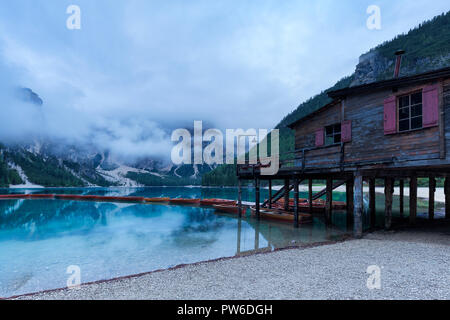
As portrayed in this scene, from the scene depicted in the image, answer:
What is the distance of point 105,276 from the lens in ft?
34.8

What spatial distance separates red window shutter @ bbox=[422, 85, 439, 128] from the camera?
10.6m

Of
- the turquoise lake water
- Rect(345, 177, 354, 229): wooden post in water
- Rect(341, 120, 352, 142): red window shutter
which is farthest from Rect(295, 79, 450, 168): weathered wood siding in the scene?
Rect(345, 177, 354, 229): wooden post in water

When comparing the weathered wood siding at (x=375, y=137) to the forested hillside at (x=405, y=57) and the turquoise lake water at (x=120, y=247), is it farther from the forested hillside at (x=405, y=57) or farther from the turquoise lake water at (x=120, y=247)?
the forested hillside at (x=405, y=57)

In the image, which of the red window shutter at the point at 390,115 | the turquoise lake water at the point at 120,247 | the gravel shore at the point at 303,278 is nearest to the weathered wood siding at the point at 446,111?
the red window shutter at the point at 390,115

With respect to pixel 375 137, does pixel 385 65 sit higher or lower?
higher

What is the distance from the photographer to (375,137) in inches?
509

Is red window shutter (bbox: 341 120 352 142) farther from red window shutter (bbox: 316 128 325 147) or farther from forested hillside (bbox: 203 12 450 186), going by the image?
forested hillside (bbox: 203 12 450 186)

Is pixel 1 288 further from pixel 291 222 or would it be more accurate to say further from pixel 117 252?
pixel 291 222

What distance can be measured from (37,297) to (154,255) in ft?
23.4

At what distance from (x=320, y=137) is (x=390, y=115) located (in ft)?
17.1

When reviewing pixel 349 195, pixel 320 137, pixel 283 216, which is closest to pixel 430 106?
pixel 320 137

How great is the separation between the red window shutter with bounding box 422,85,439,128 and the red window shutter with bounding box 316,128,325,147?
21.0 ft

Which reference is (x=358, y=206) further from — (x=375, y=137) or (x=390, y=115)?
(x=390, y=115)
